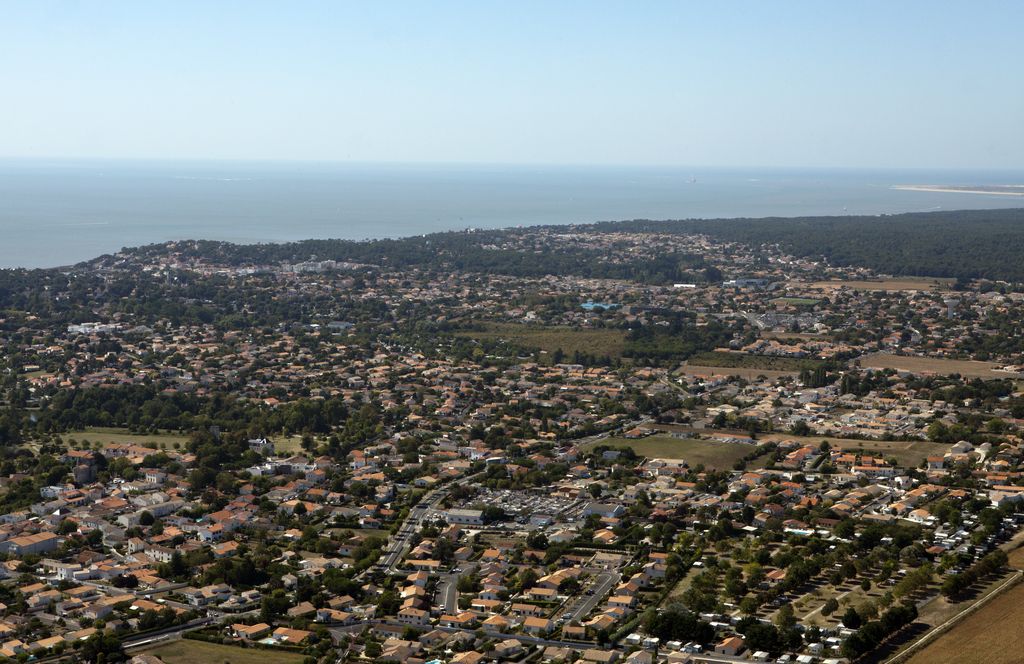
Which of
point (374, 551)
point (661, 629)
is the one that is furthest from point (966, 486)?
point (374, 551)

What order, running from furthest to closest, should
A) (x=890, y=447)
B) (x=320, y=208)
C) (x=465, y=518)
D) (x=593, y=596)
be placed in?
(x=320, y=208) < (x=890, y=447) < (x=465, y=518) < (x=593, y=596)

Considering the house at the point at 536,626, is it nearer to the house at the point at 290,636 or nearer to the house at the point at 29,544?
the house at the point at 290,636

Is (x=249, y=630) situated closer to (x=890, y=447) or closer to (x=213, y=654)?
(x=213, y=654)

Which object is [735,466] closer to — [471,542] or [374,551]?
[471,542]

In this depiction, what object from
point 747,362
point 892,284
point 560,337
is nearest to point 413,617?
point 747,362

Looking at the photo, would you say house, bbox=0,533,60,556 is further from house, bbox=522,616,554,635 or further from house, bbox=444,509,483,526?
house, bbox=522,616,554,635

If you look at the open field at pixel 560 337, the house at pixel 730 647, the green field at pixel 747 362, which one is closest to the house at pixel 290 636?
the house at pixel 730 647

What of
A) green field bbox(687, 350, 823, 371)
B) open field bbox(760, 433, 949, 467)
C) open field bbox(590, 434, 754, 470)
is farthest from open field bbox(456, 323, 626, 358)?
open field bbox(760, 433, 949, 467)
